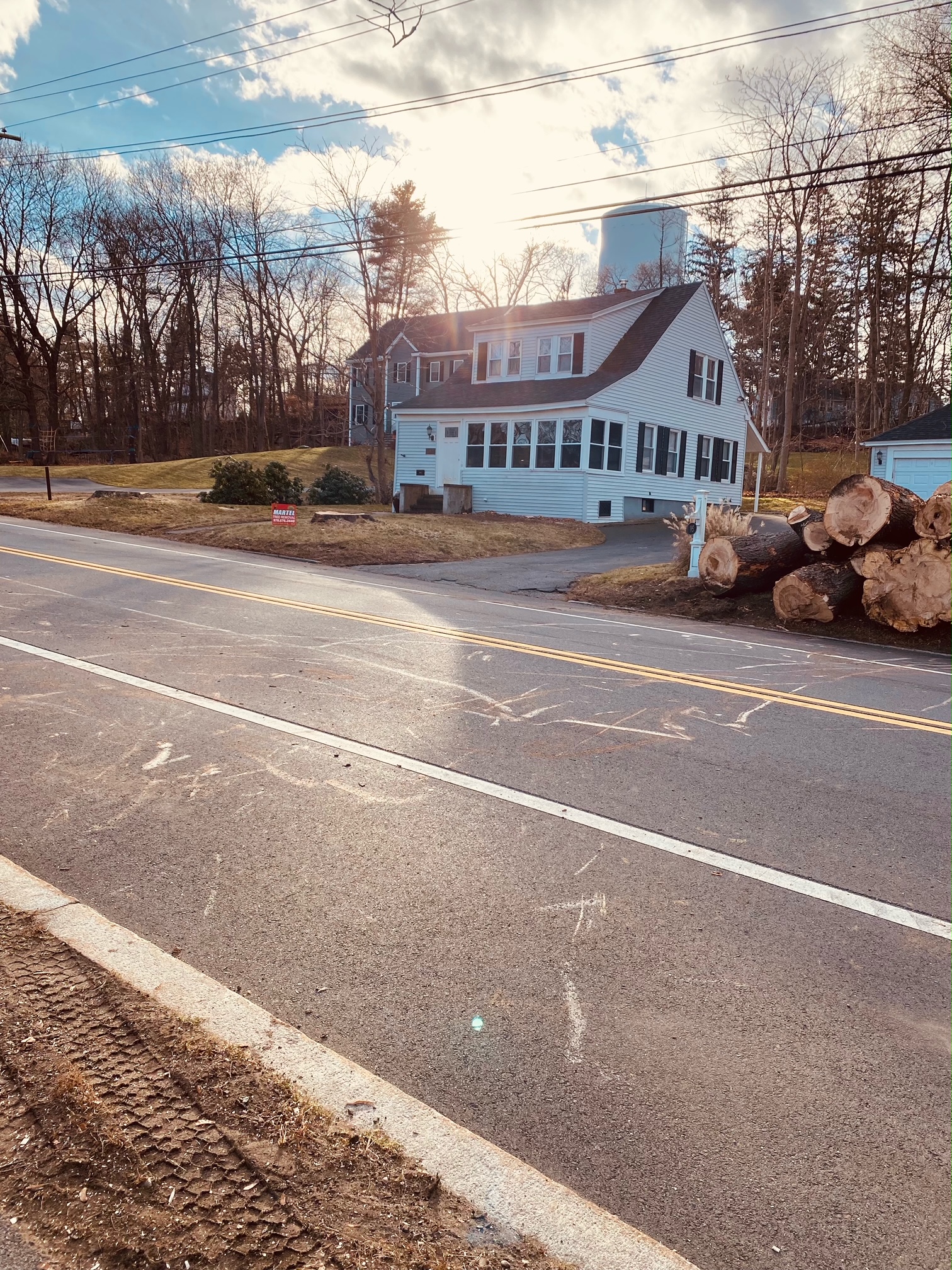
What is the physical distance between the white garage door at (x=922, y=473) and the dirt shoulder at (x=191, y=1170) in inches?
1041

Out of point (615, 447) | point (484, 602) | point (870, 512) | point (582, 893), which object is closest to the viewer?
point (582, 893)

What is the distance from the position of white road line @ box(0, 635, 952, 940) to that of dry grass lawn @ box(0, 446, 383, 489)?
32993mm

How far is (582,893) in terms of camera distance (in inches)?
159

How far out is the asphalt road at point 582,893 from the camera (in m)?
2.55

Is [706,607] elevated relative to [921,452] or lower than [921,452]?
lower

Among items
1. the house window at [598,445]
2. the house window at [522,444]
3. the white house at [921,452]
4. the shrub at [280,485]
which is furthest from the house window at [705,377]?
the shrub at [280,485]

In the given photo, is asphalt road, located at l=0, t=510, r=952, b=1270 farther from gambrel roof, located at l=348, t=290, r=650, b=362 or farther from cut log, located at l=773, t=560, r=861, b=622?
gambrel roof, located at l=348, t=290, r=650, b=362

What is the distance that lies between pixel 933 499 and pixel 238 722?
9061mm

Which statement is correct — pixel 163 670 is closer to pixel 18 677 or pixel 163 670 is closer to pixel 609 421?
pixel 18 677

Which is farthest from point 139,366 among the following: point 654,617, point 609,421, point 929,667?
point 929,667

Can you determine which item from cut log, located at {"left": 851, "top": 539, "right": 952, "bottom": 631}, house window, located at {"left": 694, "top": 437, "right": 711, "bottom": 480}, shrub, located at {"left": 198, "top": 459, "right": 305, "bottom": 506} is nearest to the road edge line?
cut log, located at {"left": 851, "top": 539, "right": 952, "bottom": 631}

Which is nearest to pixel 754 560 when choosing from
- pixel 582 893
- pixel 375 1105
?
pixel 582 893

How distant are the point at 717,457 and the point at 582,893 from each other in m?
35.5

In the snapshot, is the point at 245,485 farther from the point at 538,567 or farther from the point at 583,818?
the point at 583,818
